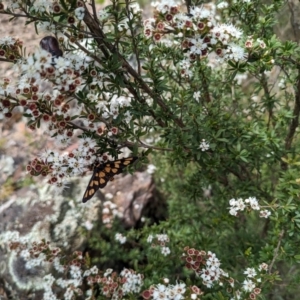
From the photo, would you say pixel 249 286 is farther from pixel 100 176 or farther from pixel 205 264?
pixel 100 176

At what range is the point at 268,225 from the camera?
311cm

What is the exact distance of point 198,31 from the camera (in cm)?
159

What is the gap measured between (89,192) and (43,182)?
6.09 feet

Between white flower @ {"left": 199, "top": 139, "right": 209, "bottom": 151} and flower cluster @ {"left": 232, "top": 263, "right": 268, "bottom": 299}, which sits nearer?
flower cluster @ {"left": 232, "top": 263, "right": 268, "bottom": 299}

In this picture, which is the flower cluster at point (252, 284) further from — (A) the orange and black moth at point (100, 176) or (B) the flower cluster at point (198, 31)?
(B) the flower cluster at point (198, 31)

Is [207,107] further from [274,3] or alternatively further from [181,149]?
[274,3]

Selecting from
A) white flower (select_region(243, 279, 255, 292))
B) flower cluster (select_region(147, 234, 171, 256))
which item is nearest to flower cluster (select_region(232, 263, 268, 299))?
white flower (select_region(243, 279, 255, 292))

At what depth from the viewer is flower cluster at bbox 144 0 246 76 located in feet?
5.17

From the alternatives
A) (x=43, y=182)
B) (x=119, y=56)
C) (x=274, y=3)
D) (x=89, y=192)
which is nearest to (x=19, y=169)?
(x=43, y=182)

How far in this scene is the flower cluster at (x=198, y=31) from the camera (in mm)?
1577

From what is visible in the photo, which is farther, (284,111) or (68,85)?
(284,111)

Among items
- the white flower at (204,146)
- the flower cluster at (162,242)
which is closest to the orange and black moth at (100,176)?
the white flower at (204,146)

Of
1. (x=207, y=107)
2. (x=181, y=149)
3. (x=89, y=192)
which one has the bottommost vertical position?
(x=89, y=192)

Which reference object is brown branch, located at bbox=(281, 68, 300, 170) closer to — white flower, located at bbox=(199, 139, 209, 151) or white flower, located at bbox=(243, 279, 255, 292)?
white flower, located at bbox=(199, 139, 209, 151)
